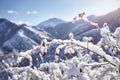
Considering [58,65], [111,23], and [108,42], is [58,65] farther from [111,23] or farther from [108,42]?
[111,23]

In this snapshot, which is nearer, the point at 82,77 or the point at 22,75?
the point at 82,77

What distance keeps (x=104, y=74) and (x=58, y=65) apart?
12.5ft

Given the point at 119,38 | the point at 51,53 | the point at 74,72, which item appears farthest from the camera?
the point at 51,53

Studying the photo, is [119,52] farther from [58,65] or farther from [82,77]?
[58,65]

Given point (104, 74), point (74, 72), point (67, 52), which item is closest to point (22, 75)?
point (104, 74)

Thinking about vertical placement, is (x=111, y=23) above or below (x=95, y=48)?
above

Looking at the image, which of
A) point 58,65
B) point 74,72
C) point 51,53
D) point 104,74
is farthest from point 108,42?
point 51,53

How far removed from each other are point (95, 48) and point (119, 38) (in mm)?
322

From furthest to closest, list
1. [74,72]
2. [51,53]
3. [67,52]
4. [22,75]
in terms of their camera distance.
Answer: [51,53], [22,75], [67,52], [74,72]

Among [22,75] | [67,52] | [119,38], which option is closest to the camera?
[119,38]

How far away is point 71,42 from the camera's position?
270 cm

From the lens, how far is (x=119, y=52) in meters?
2.97

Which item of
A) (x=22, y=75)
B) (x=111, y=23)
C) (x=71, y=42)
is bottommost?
(x=22, y=75)

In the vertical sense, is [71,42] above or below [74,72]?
above
